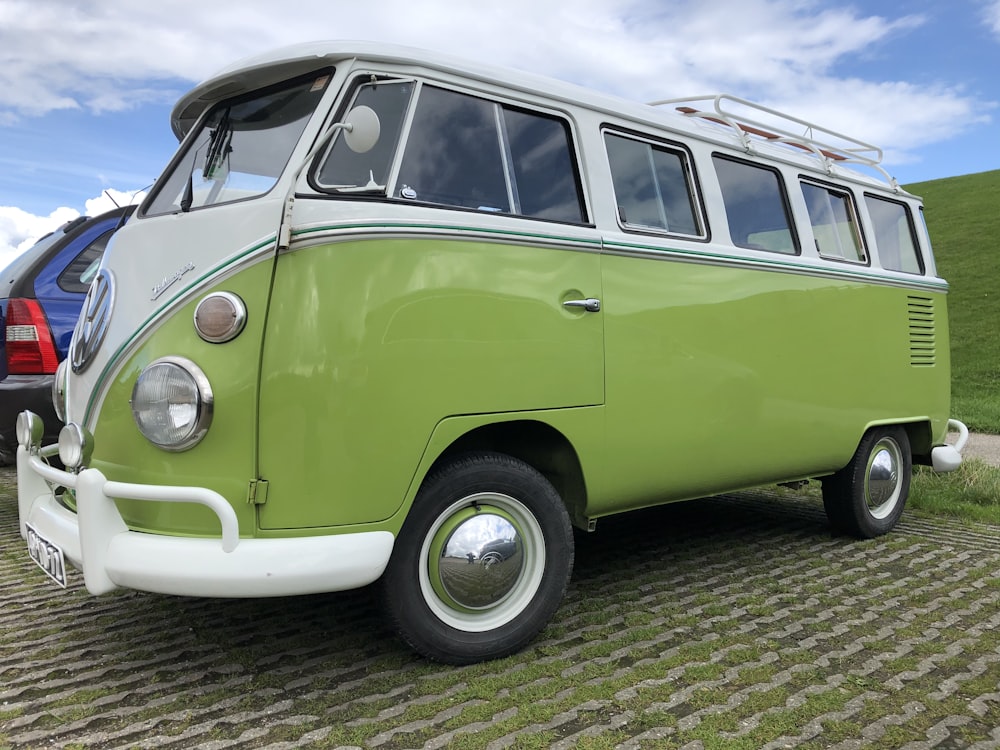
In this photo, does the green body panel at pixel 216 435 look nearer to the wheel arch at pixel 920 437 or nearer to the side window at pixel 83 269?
the side window at pixel 83 269

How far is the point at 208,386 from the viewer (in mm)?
2781

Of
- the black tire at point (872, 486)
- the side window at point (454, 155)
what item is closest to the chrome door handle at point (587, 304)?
the side window at point (454, 155)

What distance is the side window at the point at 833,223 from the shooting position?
5137 mm

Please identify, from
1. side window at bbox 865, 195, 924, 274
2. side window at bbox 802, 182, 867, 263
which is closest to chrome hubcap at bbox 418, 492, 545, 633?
side window at bbox 802, 182, 867, 263

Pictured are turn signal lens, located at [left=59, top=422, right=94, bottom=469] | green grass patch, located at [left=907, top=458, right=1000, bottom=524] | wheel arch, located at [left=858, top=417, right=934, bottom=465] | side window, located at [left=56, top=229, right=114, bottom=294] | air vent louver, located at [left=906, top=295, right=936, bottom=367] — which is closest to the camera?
turn signal lens, located at [left=59, top=422, right=94, bottom=469]

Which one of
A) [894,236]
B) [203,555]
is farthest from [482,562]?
[894,236]

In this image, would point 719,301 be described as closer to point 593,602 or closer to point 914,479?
point 593,602

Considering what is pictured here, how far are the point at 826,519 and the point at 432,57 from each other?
4655 mm

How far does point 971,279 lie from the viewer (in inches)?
838

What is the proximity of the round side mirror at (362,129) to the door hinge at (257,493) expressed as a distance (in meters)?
1.23

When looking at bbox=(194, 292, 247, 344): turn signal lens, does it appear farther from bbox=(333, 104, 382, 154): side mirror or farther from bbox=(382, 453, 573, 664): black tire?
bbox=(382, 453, 573, 664): black tire

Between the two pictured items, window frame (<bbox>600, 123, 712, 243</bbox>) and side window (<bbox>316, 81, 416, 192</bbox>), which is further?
window frame (<bbox>600, 123, 712, 243</bbox>)

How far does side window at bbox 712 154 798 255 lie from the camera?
4516 millimetres

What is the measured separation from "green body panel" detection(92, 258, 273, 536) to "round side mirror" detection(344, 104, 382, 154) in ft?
1.73
